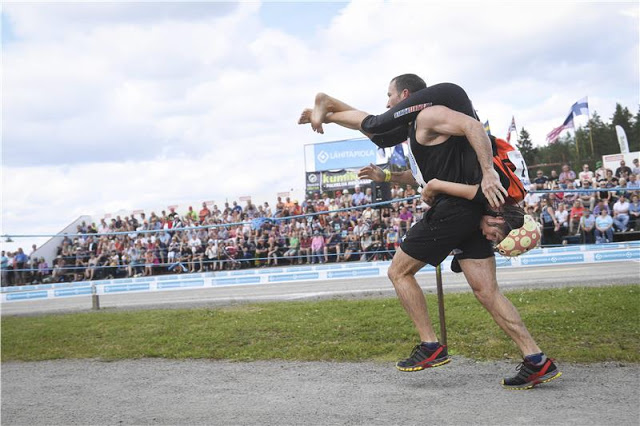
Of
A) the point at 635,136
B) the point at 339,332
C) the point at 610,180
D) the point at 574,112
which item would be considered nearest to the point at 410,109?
the point at 339,332

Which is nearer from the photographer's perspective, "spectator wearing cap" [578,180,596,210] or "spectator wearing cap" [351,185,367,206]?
"spectator wearing cap" [578,180,596,210]

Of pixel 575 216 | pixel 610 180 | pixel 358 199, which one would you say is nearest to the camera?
pixel 575 216

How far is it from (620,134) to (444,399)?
31008 mm

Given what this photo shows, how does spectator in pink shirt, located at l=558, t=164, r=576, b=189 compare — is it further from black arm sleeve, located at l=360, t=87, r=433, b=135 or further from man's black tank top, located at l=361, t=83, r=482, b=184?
black arm sleeve, located at l=360, t=87, r=433, b=135

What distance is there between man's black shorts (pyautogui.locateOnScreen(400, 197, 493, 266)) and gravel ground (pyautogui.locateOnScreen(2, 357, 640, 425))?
102 centimetres

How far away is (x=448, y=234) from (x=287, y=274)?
10911 mm

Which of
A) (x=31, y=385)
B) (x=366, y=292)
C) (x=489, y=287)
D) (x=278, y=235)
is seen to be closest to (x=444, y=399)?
(x=489, y=287)

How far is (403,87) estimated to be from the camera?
450 cm

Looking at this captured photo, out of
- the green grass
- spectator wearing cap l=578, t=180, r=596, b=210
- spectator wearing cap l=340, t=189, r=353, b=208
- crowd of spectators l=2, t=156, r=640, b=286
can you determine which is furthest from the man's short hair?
spectator wearing cap l=340, t=189, r=353, b=208

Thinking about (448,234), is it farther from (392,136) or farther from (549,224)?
(549,224)

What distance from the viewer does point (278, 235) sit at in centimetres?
1614

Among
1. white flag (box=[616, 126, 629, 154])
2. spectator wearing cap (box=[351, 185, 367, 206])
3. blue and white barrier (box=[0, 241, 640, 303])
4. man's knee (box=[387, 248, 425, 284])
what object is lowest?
blue and white barrier (box=[0, 241, 640, 303])

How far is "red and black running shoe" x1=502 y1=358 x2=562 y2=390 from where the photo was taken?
4168 mm

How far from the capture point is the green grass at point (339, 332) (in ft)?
18.5
